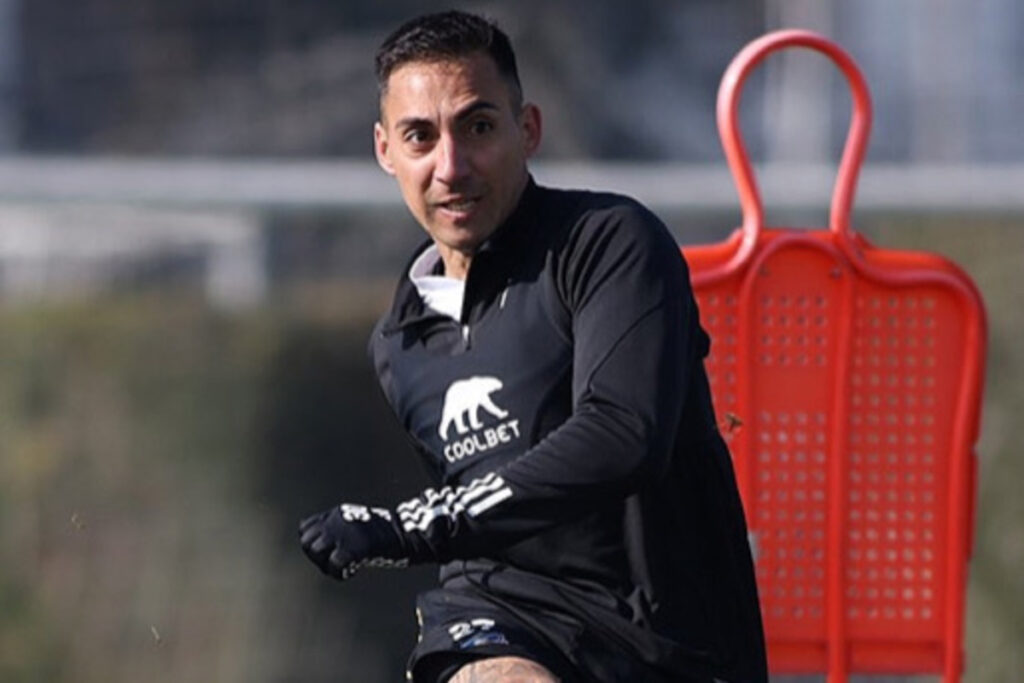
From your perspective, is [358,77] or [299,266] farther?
[358,77]

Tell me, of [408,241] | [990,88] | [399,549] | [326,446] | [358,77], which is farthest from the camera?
[358,77]

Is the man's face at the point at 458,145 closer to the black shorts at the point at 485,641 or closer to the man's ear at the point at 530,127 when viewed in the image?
the man's ear at the point at 530,127

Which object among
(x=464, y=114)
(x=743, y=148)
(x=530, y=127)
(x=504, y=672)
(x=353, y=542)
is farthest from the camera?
(x=743, y=148)

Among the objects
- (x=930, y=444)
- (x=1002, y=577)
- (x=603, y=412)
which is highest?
(x=603, y=412)

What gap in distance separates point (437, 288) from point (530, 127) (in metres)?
0.30

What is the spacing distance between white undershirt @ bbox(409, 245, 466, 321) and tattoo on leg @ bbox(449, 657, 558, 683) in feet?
1.83

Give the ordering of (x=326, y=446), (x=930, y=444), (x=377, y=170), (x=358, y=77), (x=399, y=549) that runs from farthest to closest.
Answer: (x=358, y=77) → (x=377, y=170) → (x=326, y=446) → (x=930, y=444) → (x=399, y=549)

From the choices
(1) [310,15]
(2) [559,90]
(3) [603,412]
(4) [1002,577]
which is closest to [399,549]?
(3) [603,412]

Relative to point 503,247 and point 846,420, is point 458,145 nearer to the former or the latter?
point 503,247

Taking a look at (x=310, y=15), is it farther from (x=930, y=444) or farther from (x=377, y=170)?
(x=930, y=444)

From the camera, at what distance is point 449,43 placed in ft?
13.3

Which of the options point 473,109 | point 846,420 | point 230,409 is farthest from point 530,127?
point 230,409

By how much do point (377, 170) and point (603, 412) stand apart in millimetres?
5083

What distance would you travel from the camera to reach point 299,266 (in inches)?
280
